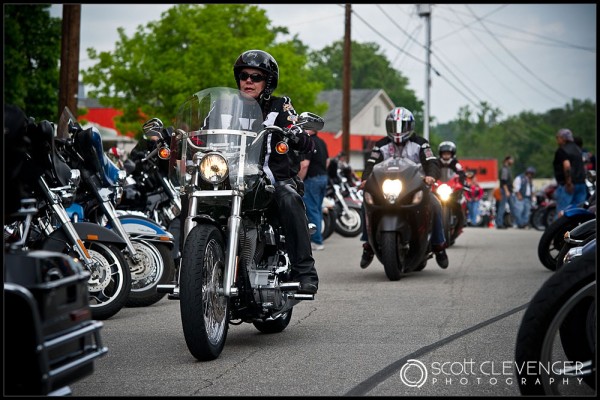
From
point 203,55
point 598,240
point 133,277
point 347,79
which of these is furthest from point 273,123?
point 203,55

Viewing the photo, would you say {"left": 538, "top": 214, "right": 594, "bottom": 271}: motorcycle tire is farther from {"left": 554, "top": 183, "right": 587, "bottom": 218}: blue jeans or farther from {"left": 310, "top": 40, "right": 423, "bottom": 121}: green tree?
{"left": 310, "top": 40, "right": 423, "bottom": 121}: green tree

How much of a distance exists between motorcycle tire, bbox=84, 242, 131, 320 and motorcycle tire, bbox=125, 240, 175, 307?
104 cm

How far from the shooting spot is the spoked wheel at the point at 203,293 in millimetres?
6055

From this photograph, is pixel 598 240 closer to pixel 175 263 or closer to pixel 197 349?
pixel 197 349

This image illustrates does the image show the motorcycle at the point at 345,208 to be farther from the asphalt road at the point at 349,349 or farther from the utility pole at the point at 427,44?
the utility pole at the point at 427,44

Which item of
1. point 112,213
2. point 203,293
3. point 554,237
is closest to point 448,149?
point 554,237

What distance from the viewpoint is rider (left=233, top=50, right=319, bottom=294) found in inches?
282

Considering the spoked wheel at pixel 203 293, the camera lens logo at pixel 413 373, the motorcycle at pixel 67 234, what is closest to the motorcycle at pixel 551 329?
the camera lens logo at pixel 413 373

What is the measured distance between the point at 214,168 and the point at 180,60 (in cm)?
4660

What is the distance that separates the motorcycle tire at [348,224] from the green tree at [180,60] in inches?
1144

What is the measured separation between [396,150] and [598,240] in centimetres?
825

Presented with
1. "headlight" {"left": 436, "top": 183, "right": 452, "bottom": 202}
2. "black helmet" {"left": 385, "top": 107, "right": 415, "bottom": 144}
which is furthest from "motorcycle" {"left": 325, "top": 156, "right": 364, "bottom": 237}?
"black helmet" {"left": 385, "top": 107, "right": 415, "bottom": 144}

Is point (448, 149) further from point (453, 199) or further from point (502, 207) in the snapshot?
point (502, 207)

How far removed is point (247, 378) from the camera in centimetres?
581
